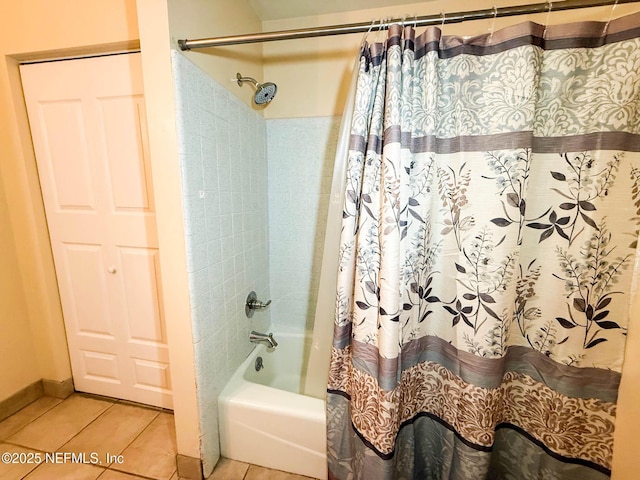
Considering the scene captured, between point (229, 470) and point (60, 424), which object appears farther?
point (60, 424)

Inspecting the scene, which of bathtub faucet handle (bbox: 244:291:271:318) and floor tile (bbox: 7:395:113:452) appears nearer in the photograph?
floor tile (bbox: 7:395:113:452)

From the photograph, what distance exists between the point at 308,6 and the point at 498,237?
150cm

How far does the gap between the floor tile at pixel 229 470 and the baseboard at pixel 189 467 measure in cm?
6

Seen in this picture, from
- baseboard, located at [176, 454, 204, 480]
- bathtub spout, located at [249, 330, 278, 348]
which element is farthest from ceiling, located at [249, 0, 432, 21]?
baseboard, located at [176, 454, 204, 480]

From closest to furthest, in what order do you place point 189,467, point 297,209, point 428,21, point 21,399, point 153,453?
point 428,21 → point 189,467 → point 153,453 → point 21,399 → point 297,209

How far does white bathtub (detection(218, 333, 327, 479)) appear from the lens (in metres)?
1.08

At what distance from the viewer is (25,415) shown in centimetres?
137

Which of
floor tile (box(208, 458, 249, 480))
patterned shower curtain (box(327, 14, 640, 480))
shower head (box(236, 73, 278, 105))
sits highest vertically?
shower head (box(236, 73, 278, 105))

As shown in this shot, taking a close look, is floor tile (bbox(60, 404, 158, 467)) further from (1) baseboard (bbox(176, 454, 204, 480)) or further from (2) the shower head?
(2) the shower head

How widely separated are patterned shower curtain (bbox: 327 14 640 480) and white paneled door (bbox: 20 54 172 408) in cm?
106

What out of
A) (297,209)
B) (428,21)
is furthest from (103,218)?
(428,21)

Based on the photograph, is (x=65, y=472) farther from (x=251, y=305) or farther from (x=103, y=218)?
(x=103, y=218)

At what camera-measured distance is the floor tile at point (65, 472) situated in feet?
3.56

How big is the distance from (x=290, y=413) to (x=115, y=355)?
1.11m
